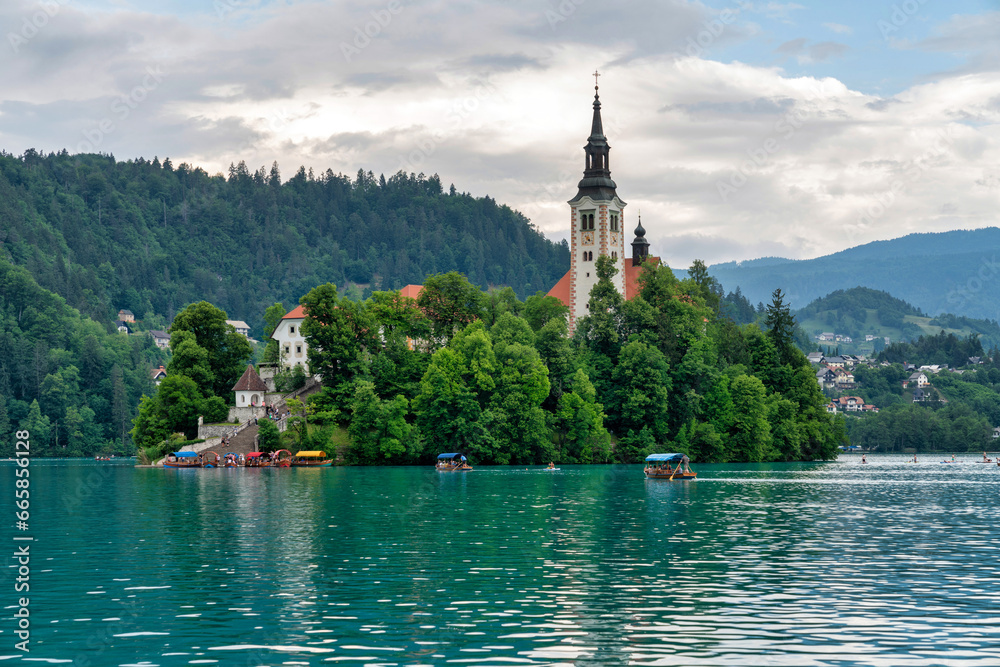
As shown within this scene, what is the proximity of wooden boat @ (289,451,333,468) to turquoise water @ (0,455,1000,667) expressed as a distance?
49889mm

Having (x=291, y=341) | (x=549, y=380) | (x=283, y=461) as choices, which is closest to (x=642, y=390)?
(x=549, y=380)

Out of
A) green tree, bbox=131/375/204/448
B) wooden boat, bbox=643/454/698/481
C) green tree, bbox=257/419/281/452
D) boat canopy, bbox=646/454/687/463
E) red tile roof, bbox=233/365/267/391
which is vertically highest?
red tile roof, bbox=233/365/267/391

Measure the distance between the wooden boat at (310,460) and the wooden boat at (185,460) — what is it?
10854mm

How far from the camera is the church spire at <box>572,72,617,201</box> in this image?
486ft

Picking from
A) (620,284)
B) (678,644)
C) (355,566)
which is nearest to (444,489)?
(355,566)

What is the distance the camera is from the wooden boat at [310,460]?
11506 cm

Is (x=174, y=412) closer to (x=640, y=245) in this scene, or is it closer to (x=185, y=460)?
(x=185, y=460)

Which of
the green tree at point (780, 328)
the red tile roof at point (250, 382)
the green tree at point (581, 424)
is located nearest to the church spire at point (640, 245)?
the green tree at point (780, 328)

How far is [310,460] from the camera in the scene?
115438mm

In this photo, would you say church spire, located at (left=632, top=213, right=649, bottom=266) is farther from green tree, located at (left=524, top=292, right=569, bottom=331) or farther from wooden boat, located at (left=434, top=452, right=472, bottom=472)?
wooden boat, located at (left=434, top=452, right=472, bottom=472)

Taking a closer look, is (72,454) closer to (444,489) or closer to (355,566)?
(444,489)

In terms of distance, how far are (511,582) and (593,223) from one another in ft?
397

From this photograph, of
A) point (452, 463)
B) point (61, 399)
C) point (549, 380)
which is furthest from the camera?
point (61, 399)

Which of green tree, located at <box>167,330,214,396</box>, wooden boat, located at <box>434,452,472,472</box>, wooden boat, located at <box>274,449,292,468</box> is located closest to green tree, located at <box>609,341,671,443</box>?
wooden boat, located at <box>434,452,472,472</box>
